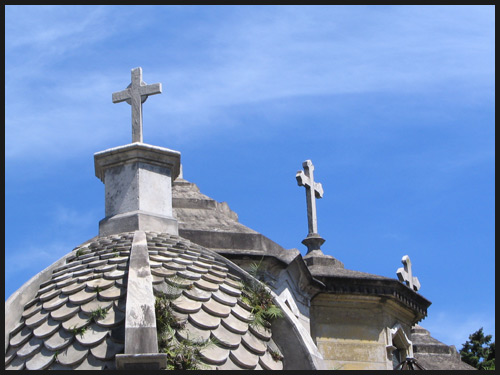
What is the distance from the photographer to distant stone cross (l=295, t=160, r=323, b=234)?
1736cm

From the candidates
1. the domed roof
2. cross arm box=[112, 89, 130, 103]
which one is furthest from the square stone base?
cross arm box=[112, 89, 130, 103]

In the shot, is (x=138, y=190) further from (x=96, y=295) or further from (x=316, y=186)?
(x=316, y=186)

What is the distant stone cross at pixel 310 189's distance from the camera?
17.4 m

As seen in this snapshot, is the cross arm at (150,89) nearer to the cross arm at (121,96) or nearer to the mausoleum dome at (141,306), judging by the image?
the cross arm at (121,96)

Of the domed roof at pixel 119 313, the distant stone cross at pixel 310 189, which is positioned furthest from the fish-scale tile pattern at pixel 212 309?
the distant stone cross at pixel 310 189

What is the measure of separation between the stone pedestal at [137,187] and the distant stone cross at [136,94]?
448 millimetres

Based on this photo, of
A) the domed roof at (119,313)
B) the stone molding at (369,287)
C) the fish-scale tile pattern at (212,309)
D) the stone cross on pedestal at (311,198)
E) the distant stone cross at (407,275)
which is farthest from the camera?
the distant stone cross at (407,275)

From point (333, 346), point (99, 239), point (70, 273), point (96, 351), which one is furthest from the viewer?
point (333, 346)

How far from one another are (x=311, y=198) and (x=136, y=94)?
523 centimetres

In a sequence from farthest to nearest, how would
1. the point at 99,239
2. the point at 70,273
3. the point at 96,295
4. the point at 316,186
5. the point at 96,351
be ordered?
the point at 316,186, the point at 99,239, the point at 70,273, the point at 96,295, the point at 96,351

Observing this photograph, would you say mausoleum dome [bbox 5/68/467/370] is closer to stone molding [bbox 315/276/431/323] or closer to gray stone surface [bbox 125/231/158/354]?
gray stone surface [bbox 125/231/158/354]

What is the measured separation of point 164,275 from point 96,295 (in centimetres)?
66

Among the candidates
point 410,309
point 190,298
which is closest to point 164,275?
point 190,298

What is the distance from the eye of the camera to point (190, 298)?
1061 centimetres
